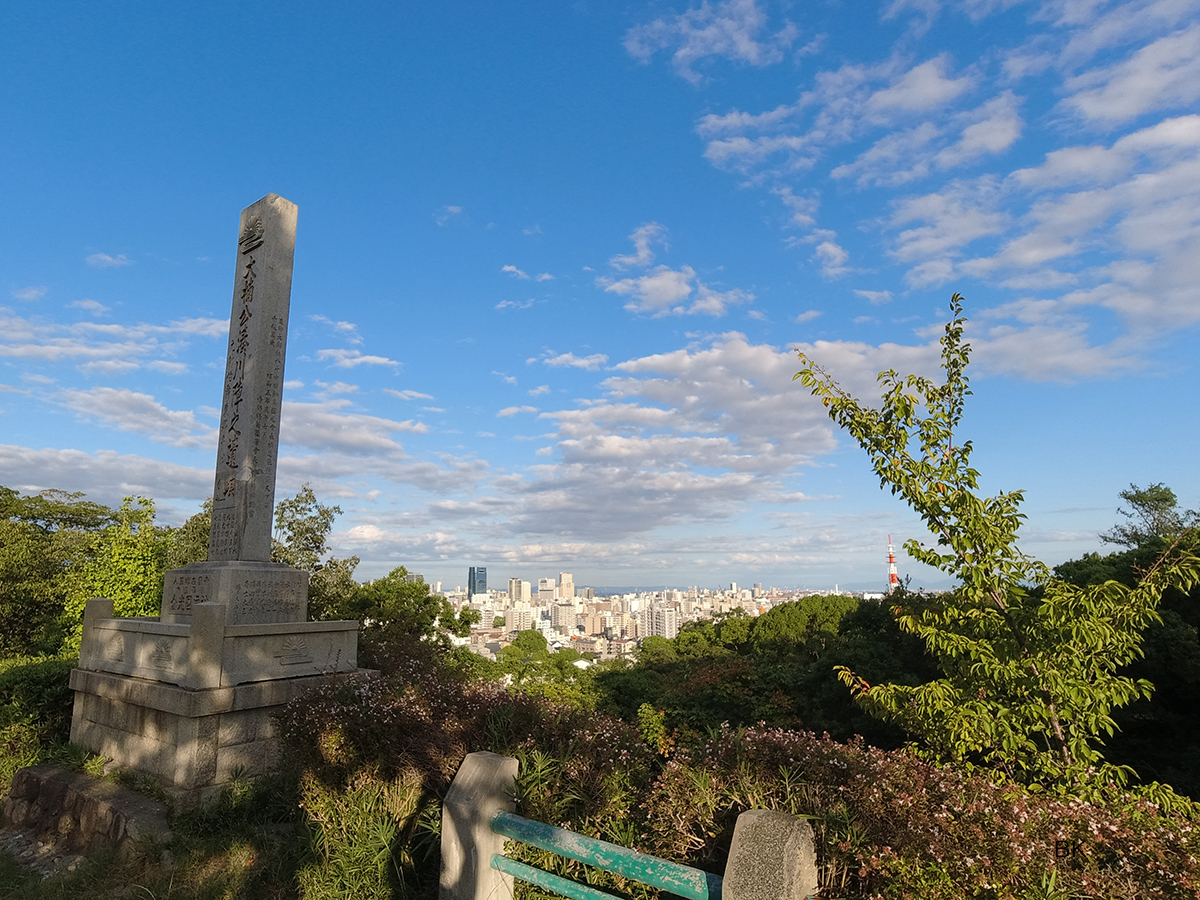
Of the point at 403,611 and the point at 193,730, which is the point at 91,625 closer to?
the point at 193,730

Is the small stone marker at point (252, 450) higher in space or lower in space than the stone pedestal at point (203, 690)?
higher

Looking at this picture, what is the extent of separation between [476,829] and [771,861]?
4.98ft

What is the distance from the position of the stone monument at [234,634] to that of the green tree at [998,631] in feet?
15.0

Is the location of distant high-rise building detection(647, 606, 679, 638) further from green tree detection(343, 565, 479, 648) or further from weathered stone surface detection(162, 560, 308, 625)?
weathered stone surface detection(162, 560, 308, 625)

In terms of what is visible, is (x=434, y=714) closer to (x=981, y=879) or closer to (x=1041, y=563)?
(x=981, y=879)

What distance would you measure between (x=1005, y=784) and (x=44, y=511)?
35.0m

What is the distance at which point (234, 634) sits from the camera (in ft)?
18.0

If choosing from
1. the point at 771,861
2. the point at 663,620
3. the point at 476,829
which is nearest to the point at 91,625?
the point at 476,829

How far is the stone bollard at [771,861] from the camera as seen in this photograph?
2201 millimetres

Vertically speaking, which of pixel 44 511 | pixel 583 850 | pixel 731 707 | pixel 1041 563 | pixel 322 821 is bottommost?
pixel 731 707

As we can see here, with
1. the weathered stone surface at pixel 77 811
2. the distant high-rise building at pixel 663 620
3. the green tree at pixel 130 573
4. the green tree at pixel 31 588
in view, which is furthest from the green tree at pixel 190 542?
the distant high-rise building at pixel 663 620

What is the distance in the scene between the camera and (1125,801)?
298 centimetres

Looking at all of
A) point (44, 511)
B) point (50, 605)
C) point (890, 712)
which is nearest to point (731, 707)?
point (890, 712)

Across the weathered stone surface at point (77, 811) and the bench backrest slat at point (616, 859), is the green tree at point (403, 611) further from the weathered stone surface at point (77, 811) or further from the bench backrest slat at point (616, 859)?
the bench backrest slat at point (616, 859)
